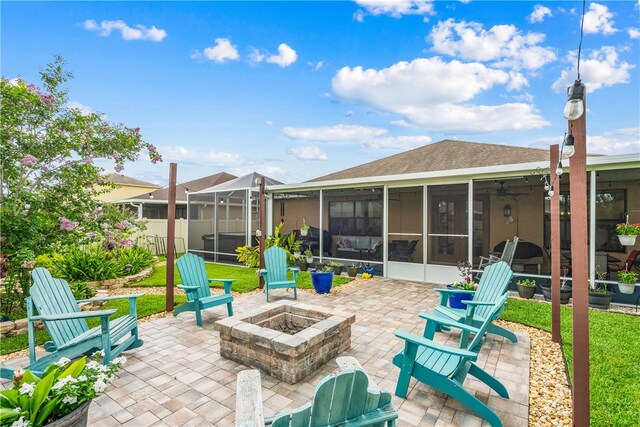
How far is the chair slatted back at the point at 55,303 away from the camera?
292 centimetres

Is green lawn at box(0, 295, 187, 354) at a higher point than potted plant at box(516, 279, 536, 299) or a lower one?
lower

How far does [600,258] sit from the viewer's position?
273 inches

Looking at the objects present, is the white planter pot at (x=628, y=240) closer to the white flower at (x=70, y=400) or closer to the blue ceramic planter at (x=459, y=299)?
the blue ceramic planter at (x=459, y=299)

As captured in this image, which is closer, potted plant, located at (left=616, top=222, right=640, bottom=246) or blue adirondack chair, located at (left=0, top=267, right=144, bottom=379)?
blue adirondack chair, located at (left=0, top=267, right=144, bottom=379)

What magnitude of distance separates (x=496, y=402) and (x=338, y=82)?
11.5 metres

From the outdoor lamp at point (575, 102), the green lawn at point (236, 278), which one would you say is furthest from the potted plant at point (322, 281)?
the outdoor lamp at point (575, 102)

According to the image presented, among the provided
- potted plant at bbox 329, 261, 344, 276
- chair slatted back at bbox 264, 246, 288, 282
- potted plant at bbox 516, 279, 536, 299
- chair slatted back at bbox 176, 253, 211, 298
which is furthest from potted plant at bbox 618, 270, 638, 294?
chair slatted back at bbox 176, 253, 211, 298

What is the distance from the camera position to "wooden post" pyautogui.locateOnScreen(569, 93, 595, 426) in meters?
2.04

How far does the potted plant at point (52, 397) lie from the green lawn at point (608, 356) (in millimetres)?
3484

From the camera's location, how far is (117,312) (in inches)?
198

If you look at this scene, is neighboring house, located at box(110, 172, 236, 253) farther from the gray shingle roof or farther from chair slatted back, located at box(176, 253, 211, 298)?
chair slatted back, located at box(176, 253, 211, 298)

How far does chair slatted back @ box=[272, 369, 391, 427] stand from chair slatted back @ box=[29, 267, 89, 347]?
2877 millimetres

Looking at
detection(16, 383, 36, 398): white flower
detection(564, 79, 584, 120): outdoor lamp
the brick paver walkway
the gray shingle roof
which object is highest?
the gray shingle roof

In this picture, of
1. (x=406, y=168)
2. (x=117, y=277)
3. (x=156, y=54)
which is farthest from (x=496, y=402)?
(x=156, y=54)
